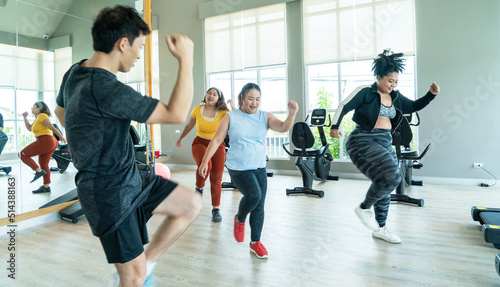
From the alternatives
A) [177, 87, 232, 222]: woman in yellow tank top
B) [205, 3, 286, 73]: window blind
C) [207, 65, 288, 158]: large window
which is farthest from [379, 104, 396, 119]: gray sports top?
[205, 3, 286, 73]: window blind

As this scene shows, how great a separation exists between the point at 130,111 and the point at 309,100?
5786mm

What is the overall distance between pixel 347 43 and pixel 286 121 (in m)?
4.42

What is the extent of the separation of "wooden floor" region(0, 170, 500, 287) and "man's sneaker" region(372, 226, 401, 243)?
0.05 m

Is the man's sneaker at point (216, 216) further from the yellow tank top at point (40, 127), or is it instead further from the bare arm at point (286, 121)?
the yellow tank top at point (40, 127)

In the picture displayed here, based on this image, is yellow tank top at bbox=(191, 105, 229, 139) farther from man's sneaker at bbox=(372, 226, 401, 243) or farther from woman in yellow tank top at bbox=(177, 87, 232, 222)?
man's sneaker at bbox=(372, 226, 401, 243)

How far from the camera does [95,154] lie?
1.16 m

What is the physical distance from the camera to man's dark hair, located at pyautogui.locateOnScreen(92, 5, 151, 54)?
3.90 ft

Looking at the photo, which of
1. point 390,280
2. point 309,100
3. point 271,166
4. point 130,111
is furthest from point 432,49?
point 130,111

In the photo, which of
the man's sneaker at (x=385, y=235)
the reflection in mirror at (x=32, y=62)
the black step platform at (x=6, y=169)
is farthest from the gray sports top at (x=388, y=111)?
the black step platform at (x=6, y=169)

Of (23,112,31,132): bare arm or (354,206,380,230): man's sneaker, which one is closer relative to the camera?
(354,206,380,230): man's sneaker

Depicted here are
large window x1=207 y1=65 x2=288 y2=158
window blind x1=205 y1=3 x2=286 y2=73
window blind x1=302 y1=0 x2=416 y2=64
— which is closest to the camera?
window blind x1=302 y1=0 x2=416 y2=64

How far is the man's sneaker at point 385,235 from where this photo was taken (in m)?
2.65

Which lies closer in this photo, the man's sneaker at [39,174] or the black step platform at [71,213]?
the man's sneaker at [39,174]

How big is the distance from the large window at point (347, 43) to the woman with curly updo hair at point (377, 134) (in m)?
3.48
